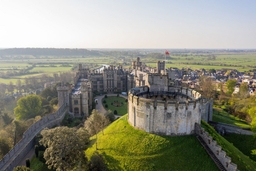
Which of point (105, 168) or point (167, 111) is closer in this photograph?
point (105, 168)

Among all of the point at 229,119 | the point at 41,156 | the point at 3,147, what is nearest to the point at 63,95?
the point at 3,147

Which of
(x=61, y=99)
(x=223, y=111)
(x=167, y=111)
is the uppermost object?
(x=167, y=111)

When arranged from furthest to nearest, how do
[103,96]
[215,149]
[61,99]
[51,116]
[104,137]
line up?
[103,96] < [61,99] < [51,116] < [104,137] < [215,149]

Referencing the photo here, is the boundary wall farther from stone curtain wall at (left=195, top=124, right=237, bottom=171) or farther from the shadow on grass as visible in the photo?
the shadow on grass

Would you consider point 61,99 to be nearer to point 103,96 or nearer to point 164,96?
point 103,96

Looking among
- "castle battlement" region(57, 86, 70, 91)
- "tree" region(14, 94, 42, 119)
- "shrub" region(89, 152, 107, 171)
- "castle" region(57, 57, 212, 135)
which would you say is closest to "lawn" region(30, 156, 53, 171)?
"shrub" region(89, 152, 107, 171)

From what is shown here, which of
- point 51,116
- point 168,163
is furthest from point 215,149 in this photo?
point 51,116
